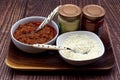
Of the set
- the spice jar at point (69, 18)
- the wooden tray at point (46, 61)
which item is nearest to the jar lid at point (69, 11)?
the spice jar at point (69, 18)

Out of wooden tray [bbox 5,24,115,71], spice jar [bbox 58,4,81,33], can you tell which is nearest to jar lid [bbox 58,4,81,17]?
spice jar [bbox 58,4,81,33]

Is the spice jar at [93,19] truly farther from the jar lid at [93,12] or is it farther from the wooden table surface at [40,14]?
the wooden table surface at [40,14]

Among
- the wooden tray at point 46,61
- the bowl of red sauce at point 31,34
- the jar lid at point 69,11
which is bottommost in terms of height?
the wooden tray at point 46,61

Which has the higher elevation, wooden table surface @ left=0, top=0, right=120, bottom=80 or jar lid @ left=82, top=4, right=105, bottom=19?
jar lid @ left=82, top=4, right=105, bottom=19

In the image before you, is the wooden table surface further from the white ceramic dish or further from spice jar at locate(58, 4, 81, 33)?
spice jar at locate(58, 4, 81, 33)

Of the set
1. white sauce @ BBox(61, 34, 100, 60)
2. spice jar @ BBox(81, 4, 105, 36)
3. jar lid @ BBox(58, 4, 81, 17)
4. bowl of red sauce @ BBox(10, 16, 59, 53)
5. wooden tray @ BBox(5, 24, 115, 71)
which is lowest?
wooden tray @ BBox(5, 24, 115, 71)

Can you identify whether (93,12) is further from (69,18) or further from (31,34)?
(31,34)

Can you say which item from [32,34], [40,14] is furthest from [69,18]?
[40,14]
